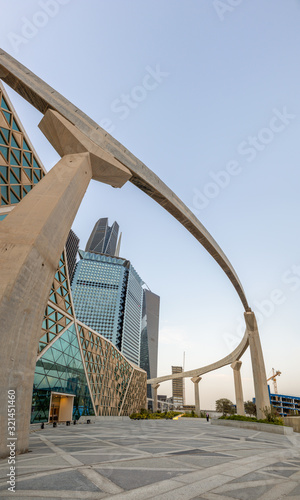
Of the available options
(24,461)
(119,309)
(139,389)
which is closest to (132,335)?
(119,309)

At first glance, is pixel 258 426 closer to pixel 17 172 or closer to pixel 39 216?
pixel 39 216

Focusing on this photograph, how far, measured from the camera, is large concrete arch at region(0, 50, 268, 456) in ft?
22.2

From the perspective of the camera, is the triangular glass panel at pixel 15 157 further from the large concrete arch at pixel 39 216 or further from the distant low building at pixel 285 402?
the distant low building at pixel 285 402

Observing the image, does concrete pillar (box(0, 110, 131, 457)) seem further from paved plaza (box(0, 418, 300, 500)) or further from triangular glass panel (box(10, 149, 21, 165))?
triangular glass panel (box(10, 149, 21, 165))

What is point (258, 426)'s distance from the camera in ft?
81.3

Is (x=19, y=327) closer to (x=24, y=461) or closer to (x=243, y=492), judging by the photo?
(x=24, y=461)

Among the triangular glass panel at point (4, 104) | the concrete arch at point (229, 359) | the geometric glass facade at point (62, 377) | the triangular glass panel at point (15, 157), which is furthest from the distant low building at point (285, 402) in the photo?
the triangular glass panel at point (4, 104)

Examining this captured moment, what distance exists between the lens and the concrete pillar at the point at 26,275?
6.55m

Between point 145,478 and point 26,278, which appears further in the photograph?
point 26,278

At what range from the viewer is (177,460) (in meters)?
7.35

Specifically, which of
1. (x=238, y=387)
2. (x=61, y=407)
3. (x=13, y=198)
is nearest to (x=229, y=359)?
→ (x=238, y=387)

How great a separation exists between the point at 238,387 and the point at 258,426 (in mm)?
28662

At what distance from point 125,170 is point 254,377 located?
106 feet
